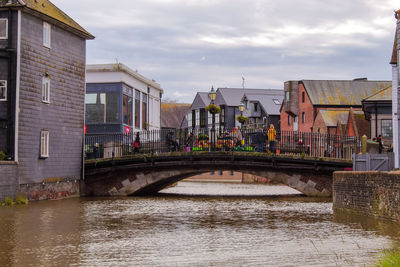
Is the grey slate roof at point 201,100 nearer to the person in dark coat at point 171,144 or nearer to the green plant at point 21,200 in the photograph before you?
the person in dark coat at point 171,144

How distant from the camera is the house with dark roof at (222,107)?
93.1m

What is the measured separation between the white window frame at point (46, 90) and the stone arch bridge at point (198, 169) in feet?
18.2

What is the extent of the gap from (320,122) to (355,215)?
40507 mm

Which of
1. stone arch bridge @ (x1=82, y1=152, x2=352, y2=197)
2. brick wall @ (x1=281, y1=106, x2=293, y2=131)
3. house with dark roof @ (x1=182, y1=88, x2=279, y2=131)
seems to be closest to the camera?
stone arch bridge @ (x1=82, y1=152, x2=352, y2=197)

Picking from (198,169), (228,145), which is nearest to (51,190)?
(198,169)

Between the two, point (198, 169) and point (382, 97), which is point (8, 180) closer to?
point (198, 169)

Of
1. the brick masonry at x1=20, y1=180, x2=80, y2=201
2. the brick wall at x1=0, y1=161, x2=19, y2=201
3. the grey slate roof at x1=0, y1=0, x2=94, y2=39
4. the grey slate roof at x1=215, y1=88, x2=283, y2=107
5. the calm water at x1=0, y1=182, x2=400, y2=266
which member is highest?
the grey slate roof at x1=215, y1=88, x2=283, y2=107

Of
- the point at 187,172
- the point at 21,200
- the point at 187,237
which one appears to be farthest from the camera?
the point at 187,172

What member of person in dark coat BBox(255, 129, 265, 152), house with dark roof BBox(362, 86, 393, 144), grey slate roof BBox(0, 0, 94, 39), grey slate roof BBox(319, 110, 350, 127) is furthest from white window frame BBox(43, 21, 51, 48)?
grey slate roof BBox(319, 110, 350, 127)

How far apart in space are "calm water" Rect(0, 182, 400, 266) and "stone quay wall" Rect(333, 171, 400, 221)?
575mm

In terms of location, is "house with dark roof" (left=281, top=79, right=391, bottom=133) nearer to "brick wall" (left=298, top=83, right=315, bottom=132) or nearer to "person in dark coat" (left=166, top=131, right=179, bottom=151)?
"brick wall" (left=298, top=83, right=315, bottom=132)

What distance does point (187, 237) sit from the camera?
1697 centimetres

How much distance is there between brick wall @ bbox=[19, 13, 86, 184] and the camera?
3003 centimetres

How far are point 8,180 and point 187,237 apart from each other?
1351 cm
